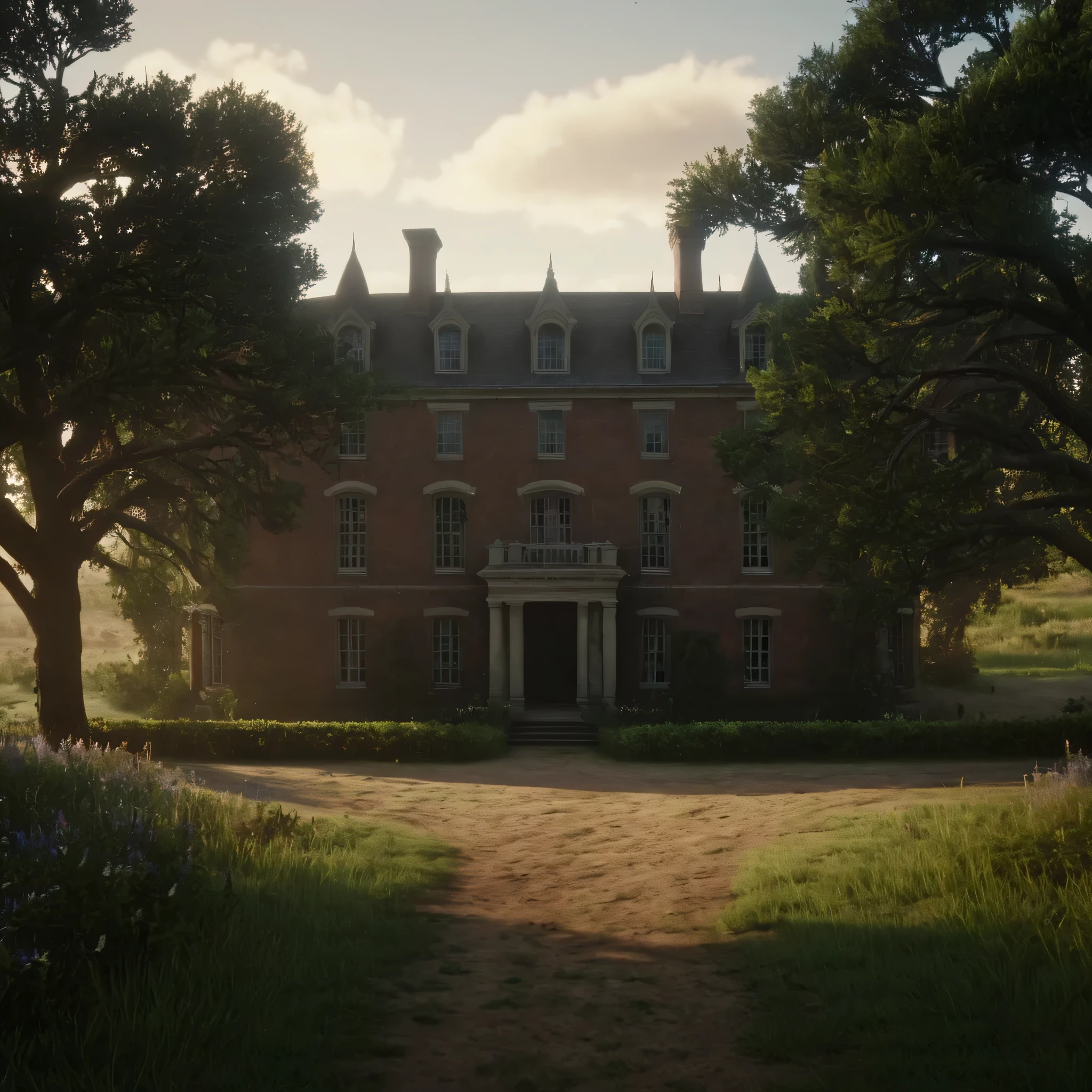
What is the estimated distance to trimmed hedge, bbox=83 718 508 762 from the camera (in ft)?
81.3

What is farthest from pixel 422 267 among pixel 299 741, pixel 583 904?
pixel 583 904

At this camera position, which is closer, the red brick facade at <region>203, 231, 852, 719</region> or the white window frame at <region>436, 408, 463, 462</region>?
the red brick facade at <region>203, 231, 852, 719</region>

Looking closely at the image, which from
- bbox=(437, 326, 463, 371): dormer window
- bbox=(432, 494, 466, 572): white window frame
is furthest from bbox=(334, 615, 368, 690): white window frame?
bbox=(437, 326, 463, 371): dormer window

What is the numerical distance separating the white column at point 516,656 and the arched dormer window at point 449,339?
27.2 ft

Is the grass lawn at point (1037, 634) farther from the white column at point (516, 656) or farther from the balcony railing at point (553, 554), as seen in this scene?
the white column at point (516, 656)

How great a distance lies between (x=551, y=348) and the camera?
36.2 meters

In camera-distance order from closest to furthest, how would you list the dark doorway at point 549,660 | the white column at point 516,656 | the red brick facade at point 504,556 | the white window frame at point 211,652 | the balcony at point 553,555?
the white column at point 516,656 → the balcony at point 553,555 → the red brick facade at point 504,556 → the dark doorway at point 549,660 → the white window frame at point 211,652

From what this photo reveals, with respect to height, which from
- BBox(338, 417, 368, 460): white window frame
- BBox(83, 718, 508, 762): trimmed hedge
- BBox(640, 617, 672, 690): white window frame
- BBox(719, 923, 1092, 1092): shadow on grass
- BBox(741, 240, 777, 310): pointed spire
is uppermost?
BBox(741, 240, 777, 310): pointed spire

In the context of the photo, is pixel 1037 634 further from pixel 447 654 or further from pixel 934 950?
pixel 934 950

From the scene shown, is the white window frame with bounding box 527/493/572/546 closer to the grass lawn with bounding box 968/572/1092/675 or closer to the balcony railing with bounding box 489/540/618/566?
the balcony railing with bounding box 489/540/618/566

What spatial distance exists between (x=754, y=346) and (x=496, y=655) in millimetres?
12873

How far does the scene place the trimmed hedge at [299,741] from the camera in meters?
24.8

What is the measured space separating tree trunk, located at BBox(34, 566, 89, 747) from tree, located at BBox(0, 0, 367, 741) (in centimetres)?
3

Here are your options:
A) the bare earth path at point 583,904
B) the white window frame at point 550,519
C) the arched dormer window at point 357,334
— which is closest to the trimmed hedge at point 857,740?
the bare earth path at point 583,904
